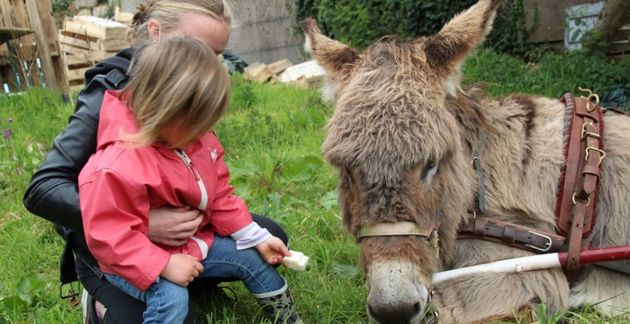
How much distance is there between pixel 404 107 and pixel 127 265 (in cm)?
116

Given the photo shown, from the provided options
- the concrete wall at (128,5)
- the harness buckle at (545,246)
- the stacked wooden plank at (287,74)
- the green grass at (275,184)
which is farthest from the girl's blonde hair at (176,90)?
the concrete wall at (128,5)

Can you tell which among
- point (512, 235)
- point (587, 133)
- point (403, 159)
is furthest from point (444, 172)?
point (587, 133)

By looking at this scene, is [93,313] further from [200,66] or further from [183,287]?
[200,66]

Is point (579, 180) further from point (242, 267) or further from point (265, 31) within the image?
point (265, 31)

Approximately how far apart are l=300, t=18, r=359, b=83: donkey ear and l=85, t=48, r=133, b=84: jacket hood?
84 centimetres

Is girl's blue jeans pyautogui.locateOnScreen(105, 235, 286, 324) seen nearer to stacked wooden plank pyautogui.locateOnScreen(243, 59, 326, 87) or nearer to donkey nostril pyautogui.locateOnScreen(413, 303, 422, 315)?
donkey nostril pyautogui.locateOnScreen(413, 303, 422, 315)

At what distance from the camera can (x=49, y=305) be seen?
290 cm

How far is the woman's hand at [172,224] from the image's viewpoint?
6.98 feet

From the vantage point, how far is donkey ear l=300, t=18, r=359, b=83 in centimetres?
259

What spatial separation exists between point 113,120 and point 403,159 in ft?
3.46

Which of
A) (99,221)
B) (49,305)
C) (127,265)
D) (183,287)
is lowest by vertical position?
(49,305)

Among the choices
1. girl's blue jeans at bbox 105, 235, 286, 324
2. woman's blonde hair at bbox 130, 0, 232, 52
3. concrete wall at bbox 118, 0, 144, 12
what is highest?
woman's blonde hair at bbox 130, 0, 232, 52

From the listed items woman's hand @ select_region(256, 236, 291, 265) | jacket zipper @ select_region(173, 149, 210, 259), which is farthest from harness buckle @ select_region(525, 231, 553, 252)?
jacket zipper @ select_region(173, 149, 210, 259)

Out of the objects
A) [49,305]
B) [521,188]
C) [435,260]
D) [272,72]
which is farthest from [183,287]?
[272,72]
